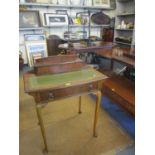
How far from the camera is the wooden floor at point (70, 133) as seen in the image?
152cm

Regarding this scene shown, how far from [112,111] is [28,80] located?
1.29 metres

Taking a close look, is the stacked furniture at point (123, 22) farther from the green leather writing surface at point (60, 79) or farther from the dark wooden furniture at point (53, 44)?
the green leather writing surface at point (60, 79)

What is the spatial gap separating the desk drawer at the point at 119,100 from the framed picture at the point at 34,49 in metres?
2.55

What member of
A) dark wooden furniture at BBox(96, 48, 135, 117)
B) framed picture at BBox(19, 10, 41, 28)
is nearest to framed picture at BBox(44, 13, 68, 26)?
framed picture at BBox(19, 10, 41, 28)

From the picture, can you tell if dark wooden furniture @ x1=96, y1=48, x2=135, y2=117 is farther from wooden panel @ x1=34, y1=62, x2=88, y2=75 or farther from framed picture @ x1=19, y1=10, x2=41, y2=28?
framed picture @ x1=19, y1=10, x2=41, y2=28

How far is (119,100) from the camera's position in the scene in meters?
1.81

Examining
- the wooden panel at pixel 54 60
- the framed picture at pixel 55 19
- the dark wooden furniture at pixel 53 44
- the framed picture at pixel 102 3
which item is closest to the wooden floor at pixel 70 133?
the wooden panel at pixel 54 60

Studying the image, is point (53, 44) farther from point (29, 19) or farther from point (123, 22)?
point (123, 22)

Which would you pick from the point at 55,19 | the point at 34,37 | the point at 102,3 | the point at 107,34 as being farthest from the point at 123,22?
the point at 34,37

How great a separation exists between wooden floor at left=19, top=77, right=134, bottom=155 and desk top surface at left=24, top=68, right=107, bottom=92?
0.70m

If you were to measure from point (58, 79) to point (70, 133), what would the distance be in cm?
74

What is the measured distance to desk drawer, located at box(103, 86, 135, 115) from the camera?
165 cm
